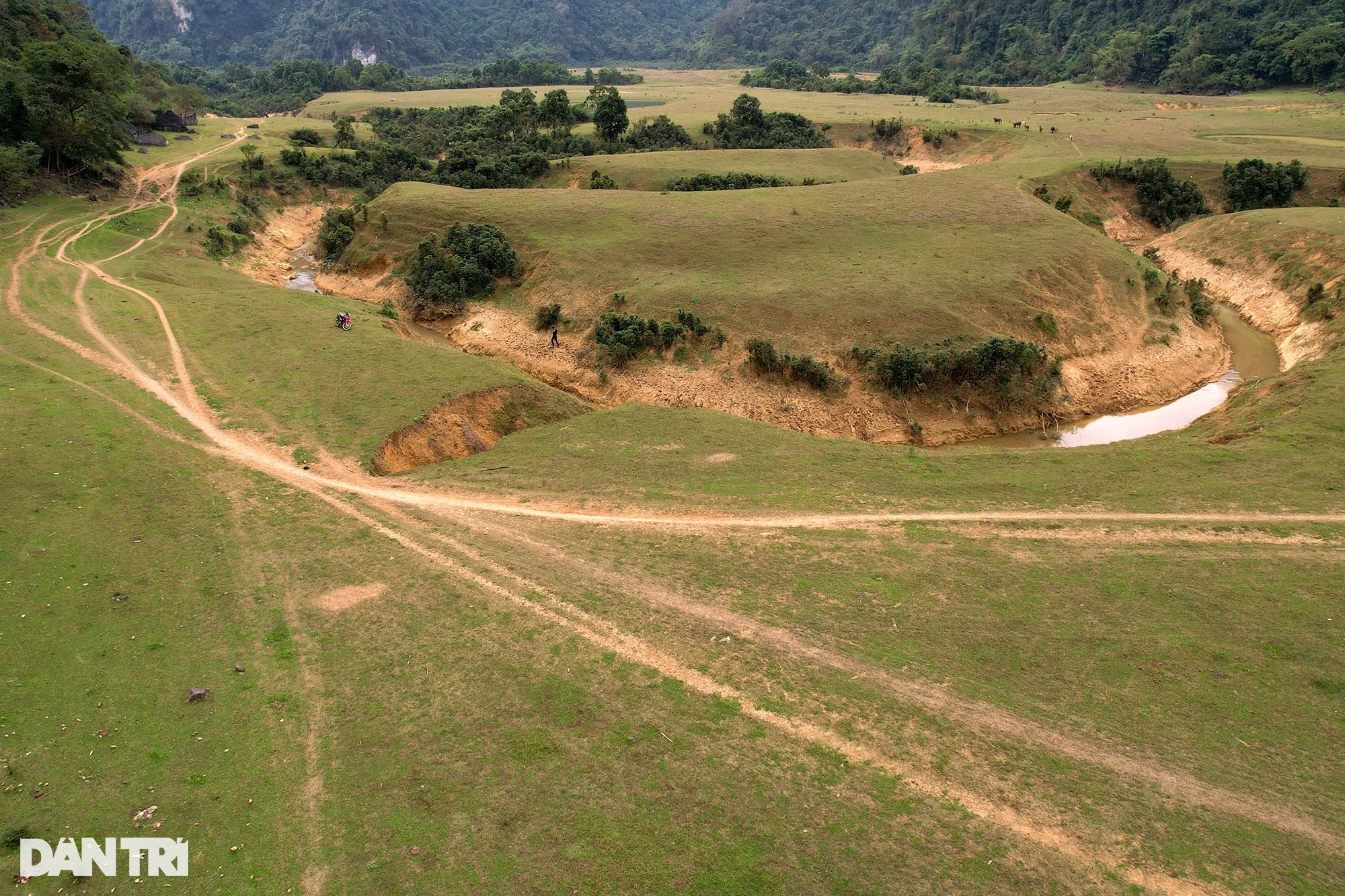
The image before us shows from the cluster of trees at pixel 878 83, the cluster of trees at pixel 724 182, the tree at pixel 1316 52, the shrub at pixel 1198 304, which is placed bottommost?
the shrub at pixel 1198 304

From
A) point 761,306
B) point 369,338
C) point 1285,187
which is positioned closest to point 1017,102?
point 1285,187

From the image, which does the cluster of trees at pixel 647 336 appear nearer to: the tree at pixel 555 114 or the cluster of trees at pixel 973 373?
the cluster of trees at pixel 973 373

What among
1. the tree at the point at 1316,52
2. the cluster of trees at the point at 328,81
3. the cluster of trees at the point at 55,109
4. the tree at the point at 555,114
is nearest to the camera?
the cluster of trees at the point at 55,109

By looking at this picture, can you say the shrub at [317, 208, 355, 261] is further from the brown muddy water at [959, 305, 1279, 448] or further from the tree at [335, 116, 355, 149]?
the brown muddy water at [959, 305, 1279, 448]

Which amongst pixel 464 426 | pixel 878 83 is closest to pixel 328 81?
pixel 878 83

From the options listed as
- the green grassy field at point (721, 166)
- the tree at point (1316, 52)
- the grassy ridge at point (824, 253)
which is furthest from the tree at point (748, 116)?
the tree at point (1316, 52)

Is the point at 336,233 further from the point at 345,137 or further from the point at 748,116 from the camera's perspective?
the point at 748,116
